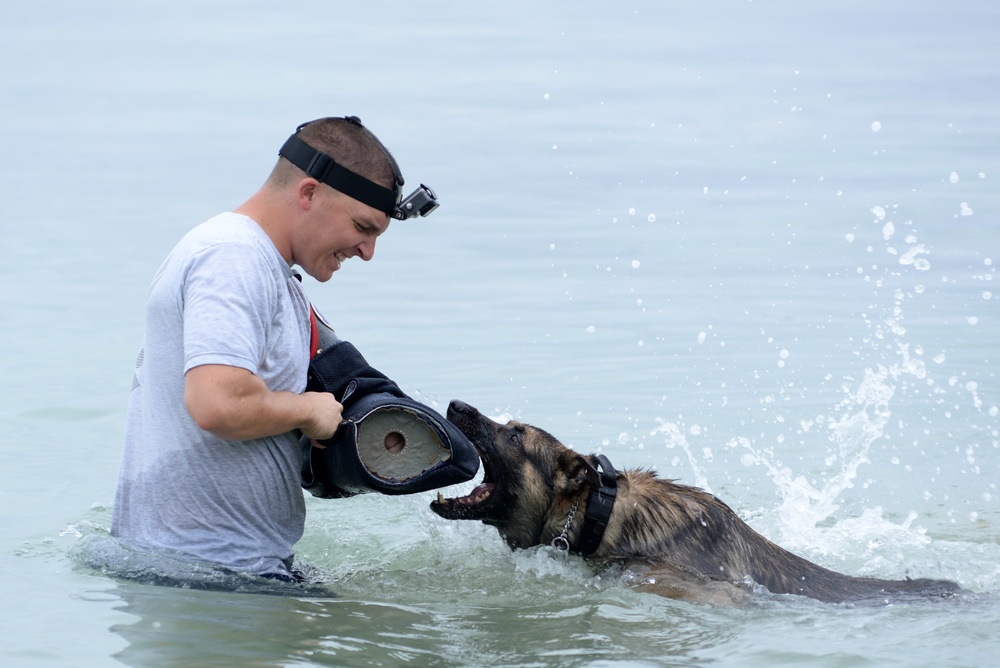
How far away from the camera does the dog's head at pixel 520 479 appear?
21.8 feet

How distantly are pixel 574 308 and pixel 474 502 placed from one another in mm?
6459

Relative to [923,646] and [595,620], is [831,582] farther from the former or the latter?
[595,620]

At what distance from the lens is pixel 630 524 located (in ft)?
21.6

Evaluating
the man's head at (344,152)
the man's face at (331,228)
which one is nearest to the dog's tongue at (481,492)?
the man's face at (331,228)

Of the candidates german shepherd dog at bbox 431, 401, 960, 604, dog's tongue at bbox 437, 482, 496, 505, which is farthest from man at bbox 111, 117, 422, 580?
german shepherd dog at bbox 431, 401, 960, 604

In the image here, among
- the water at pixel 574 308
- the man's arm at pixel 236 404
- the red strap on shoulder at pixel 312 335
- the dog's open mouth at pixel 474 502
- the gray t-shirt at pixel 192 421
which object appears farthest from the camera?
the dog's open mouth at pixel 474 502

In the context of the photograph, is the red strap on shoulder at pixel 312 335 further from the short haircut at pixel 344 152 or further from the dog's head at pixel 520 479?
the dog's head at pixel 520 479

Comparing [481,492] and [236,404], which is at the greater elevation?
[236,404]

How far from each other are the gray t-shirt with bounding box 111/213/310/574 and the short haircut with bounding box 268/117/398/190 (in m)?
0.28

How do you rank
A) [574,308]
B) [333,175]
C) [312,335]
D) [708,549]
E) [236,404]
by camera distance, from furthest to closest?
[574,308]
[708,549]
[312,335]
[333,175]
[236,404]

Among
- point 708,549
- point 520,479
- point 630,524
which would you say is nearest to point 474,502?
point 520,479

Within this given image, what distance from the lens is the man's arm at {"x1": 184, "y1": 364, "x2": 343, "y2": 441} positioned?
503cm

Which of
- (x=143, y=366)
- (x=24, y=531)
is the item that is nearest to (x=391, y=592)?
(x=143, y=366)

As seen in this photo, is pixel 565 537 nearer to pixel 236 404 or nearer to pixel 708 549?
pixel 708 549
